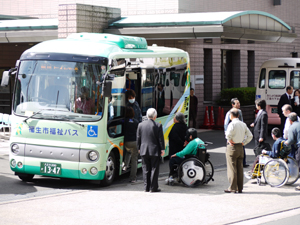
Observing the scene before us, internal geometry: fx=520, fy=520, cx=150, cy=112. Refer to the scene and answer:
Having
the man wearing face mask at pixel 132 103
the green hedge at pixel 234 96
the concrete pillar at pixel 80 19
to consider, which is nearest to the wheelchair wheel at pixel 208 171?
the man wearing face mask at pixel 132 103

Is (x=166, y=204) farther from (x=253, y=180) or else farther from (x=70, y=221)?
(x=253, y=180)

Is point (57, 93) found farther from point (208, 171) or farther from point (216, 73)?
point (216, 73)

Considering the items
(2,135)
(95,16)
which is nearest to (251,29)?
(95,16)

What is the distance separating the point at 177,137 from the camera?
36.2 ft

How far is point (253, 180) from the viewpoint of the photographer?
11.4m

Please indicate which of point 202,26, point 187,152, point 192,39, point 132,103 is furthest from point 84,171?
point 192,39

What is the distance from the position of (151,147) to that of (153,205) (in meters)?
1.41

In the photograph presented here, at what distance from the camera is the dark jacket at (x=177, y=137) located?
435 inches

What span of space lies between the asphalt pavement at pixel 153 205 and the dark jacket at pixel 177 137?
0.81 m

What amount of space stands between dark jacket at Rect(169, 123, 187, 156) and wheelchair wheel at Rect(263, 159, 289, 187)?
1830 millimetres

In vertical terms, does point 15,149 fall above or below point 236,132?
below

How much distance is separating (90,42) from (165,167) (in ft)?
13.3

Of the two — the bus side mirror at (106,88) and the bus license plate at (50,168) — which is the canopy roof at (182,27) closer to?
the bus side mirror at (106,88)

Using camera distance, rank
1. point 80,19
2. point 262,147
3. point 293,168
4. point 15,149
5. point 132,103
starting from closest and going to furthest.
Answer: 1. point 15,149
2. point 293,168
3. point 132,103
4. point 262,147
5. point 80,19
